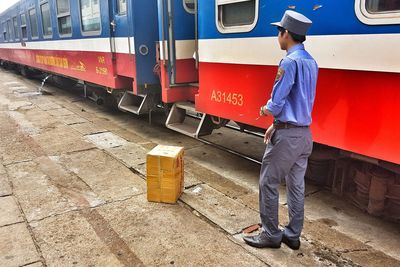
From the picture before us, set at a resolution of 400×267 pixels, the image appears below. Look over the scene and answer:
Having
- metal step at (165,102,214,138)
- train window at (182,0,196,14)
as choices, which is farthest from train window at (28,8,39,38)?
metal step at (165,102,214,138)

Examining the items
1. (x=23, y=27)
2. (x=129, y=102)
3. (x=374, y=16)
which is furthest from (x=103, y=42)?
(x=23, y=27)

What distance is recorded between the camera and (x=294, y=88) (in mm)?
2580

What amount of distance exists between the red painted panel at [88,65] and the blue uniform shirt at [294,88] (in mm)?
4189

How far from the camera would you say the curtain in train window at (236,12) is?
3910 mm

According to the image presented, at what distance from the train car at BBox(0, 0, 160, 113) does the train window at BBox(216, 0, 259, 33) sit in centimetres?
224

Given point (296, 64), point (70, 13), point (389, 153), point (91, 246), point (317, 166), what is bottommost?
point (91, 246)

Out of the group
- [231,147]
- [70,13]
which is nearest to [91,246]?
[231,147]

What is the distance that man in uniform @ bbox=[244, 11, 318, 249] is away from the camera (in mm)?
2531

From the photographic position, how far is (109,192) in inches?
164

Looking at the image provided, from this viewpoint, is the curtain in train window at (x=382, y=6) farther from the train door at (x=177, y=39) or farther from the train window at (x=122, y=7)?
the train window at (x=122, y=7)

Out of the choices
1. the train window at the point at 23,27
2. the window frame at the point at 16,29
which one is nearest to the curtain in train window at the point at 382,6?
the train window at the point at 23,27

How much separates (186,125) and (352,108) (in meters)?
3.13

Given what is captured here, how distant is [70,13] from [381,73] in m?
7.83

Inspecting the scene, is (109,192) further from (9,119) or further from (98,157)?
(9,119)
